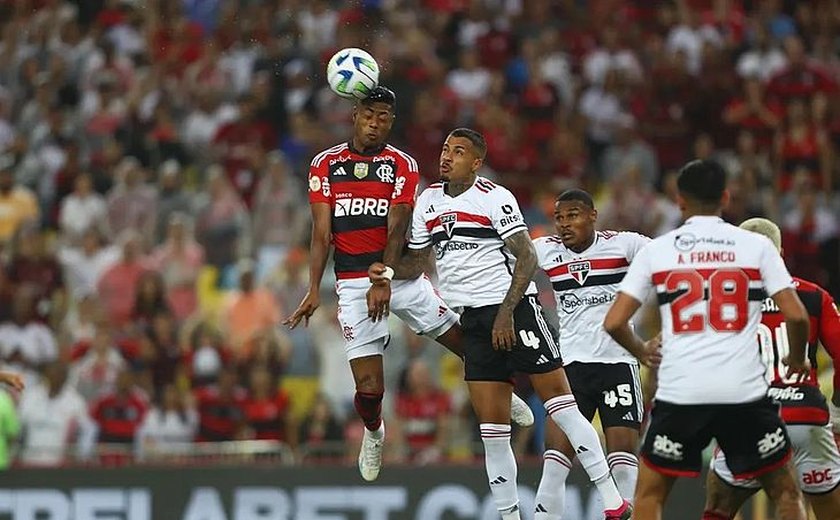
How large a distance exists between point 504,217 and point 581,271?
40.7 inches

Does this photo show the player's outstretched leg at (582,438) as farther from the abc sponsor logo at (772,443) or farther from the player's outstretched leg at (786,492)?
the abc sponsor logo at (772,443)

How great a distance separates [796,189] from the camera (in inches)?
860

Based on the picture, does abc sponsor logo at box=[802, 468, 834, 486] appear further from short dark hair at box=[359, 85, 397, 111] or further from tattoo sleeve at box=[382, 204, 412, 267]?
short dark hair at box=[359, 85, 397, 111]

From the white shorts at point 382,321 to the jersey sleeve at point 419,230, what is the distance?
1.25ft

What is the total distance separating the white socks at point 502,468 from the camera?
39.6 feet

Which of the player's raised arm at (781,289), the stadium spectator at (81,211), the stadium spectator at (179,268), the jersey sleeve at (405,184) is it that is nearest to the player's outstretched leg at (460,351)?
the jersey sleeve at (405,184)

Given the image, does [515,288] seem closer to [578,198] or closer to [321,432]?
[578,198]

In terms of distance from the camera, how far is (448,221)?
12.1 meters

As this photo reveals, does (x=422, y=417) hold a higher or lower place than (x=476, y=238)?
lower

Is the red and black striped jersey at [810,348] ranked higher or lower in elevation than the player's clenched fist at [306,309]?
lower

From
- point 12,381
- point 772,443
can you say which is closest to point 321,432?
point 12,381

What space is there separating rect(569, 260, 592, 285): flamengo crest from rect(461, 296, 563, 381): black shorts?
24.5 inches

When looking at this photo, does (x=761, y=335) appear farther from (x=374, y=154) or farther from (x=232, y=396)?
(x=232, y=396)

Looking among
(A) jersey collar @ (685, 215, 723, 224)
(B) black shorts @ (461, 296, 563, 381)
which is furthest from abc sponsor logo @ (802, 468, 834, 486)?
(A) jersey collar @ (685, 215, 723, 224)
